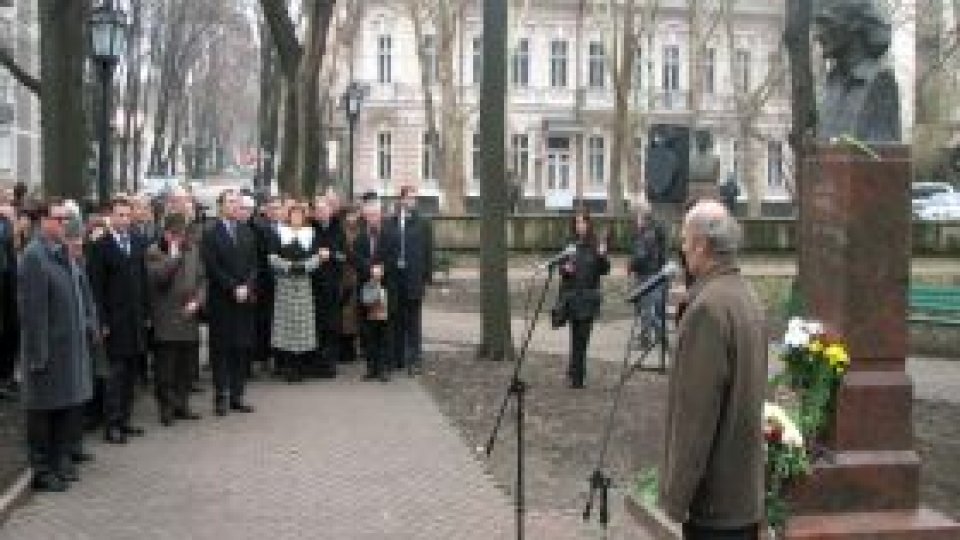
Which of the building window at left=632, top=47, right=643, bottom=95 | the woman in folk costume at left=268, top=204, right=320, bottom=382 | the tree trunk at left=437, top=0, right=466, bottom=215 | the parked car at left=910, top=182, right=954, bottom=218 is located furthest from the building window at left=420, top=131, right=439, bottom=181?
the woman in folk costume at left=268, top=204, right=320, bottom=382

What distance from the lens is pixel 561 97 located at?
73.2 m

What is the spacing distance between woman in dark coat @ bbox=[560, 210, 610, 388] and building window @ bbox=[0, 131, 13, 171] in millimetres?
57122

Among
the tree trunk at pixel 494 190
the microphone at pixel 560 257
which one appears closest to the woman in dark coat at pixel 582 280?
the microphone at pixel 560 257

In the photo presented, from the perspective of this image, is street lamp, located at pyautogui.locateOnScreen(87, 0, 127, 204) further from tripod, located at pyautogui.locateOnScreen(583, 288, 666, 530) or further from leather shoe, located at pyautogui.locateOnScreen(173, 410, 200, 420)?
tripod, located at pyautogui.locateOnScreen(583, 288, 666, 530)

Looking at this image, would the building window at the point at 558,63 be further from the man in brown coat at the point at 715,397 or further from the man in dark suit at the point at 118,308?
the man in brown coat at the point at 715,397

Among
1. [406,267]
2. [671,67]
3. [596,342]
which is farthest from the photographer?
[671,67]

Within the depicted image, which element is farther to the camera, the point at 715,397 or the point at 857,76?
the point at 857,76

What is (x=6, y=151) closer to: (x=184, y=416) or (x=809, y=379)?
(x=184, y=416)

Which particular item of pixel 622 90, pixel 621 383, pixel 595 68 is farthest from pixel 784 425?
pixel 595 68

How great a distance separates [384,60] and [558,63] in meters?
8.82

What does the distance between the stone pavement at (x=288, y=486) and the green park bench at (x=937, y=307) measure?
354 inches

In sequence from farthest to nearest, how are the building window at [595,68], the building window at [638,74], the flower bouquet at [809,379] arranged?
the building window at [595,68] < the building window at [638,74] < the flower bouquet at [809,379]

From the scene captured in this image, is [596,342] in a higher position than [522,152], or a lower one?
lower

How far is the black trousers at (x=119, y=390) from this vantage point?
1286 centimetres
